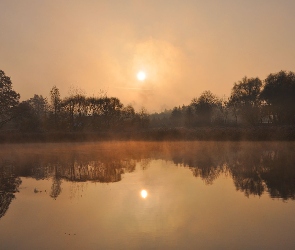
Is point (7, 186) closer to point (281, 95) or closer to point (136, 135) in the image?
point (136, 135)

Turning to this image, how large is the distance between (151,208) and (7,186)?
9.45 meters

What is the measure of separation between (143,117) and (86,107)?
11.7 meters

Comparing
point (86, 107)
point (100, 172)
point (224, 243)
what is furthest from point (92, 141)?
point (224, 243)

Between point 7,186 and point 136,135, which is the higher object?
point 136,135

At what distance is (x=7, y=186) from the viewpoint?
59.5 ft

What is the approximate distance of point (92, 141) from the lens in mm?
53906

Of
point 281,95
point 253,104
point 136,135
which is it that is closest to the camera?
point 136,135

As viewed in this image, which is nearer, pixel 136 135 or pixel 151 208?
pixel 151 208

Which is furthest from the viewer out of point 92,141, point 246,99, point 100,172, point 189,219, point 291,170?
point 246,99

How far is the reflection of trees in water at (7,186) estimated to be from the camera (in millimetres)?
14016

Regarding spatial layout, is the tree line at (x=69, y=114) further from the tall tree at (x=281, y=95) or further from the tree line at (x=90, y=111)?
the tall tree at (x=281, y=95)

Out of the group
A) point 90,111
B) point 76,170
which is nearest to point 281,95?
point 90,111

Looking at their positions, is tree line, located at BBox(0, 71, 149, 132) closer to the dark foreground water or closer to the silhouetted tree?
the silhouetted tree

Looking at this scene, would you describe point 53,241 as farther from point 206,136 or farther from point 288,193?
point 206,136
